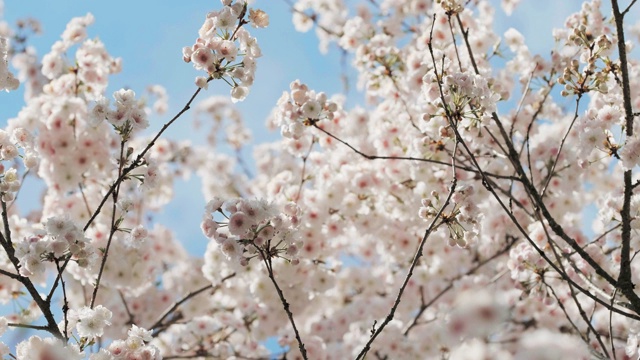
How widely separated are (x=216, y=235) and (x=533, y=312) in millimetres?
5071

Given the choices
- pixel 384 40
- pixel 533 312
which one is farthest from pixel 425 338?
pixel 384 40

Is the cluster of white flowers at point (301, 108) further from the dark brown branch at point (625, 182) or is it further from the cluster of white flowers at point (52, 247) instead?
the dark brown branch at point (625, 182)

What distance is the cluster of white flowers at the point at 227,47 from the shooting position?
3.23 meters

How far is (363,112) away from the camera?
750 centimetres

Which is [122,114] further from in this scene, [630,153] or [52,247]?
[630,153]

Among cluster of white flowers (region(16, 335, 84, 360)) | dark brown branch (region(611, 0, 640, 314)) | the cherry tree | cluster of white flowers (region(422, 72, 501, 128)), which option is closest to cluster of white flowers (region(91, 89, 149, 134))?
the cherry tree

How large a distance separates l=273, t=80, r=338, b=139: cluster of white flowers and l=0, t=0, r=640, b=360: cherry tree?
1cm

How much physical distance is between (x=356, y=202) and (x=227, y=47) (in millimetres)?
3066

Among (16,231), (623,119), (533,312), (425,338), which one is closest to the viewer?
(623,119)

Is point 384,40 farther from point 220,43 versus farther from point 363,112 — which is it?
point 220,43

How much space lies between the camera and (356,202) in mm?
6074

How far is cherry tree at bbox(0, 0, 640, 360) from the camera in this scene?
3176 mm

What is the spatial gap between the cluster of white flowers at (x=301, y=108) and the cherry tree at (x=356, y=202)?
0.05ft

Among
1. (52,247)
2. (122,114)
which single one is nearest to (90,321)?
(52,247)
